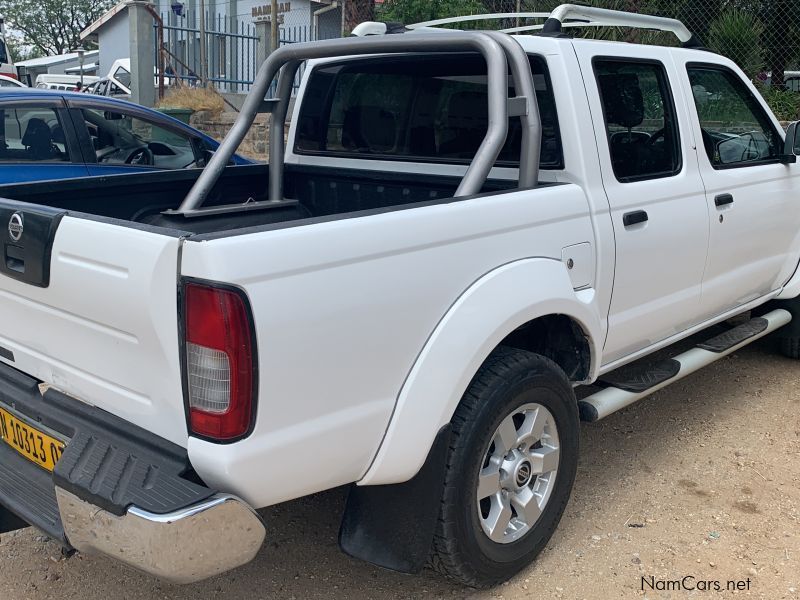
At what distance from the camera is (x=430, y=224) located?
2.50m

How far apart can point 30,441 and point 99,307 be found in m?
0.66

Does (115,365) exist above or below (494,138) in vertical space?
below

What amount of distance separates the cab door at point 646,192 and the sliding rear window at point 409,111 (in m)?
0.30

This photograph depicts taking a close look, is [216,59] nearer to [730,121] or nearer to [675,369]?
[730,121]

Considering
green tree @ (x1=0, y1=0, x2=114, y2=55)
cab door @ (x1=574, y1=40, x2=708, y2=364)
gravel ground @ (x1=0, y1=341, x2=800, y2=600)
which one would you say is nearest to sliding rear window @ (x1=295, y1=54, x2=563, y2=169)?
cab door @ (x1=574, y1=40, x2=708, y2=364)

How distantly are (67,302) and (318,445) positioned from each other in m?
0.83

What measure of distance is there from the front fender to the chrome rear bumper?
1.51 feet

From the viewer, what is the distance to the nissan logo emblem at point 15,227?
2492mm

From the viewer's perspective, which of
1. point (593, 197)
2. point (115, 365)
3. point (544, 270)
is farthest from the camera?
point (593, 197)

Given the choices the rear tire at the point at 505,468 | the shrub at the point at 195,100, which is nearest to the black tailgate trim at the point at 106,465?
the rear tire at the point at 505,468

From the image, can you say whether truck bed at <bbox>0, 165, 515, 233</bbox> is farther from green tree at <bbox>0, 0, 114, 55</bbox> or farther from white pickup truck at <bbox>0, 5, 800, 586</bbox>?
green tree at <bbox>0, 0, 114, 55</bbox>

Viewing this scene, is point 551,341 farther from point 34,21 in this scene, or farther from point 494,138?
point 34,21

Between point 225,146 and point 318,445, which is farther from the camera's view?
point 225,146

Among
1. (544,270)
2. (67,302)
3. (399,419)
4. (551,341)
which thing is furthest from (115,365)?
(551,341)
